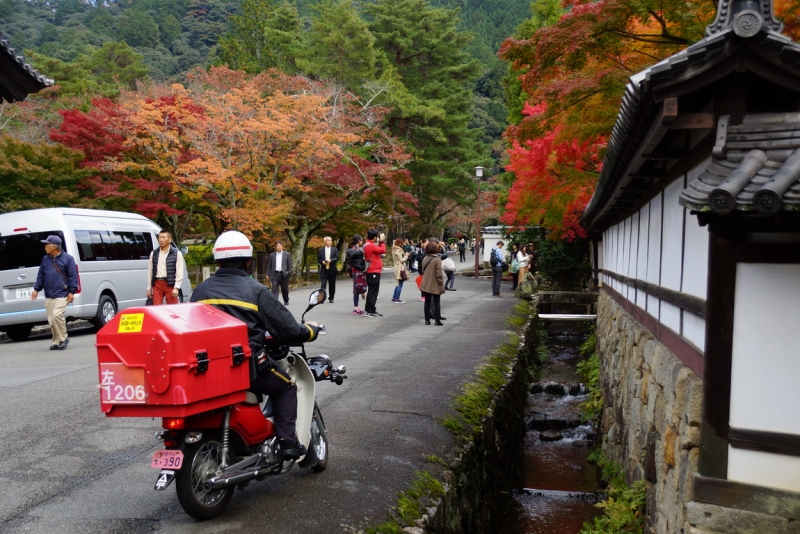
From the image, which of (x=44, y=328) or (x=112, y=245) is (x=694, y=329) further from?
(x=44, y=328)

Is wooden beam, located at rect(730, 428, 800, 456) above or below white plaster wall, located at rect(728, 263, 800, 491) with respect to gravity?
below

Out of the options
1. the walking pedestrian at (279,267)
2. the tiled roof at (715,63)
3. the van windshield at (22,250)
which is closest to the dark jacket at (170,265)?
the van windshield at (22,250)

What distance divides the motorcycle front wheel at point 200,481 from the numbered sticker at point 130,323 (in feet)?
2.61

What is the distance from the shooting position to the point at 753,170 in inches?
130

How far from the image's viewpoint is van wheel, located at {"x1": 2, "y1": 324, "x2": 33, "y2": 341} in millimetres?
13086

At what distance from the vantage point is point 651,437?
5332 mm

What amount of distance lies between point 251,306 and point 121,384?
936 mm

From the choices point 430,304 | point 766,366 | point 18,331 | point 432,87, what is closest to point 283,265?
point 430,304

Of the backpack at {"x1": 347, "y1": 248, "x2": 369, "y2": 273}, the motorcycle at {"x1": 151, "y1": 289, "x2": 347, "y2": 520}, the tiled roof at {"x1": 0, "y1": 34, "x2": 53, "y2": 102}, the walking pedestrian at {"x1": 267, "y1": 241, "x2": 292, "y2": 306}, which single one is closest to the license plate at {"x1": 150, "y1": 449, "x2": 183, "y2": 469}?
the motorcycle at {"x1": 151, "y1": 289, "x2": 347, "y2": 520}

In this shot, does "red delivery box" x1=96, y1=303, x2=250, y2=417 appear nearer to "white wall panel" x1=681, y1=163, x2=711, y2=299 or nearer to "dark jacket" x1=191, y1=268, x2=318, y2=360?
"dark jacket" x1=191, y1=268, x2=318, y2=360

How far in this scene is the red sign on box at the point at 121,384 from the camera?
13.1ft

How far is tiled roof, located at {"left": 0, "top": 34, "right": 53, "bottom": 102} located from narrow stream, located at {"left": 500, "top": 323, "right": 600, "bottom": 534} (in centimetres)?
788

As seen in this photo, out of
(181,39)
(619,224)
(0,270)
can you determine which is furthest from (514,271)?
(181,39)

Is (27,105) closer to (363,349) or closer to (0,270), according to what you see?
(0,270)
